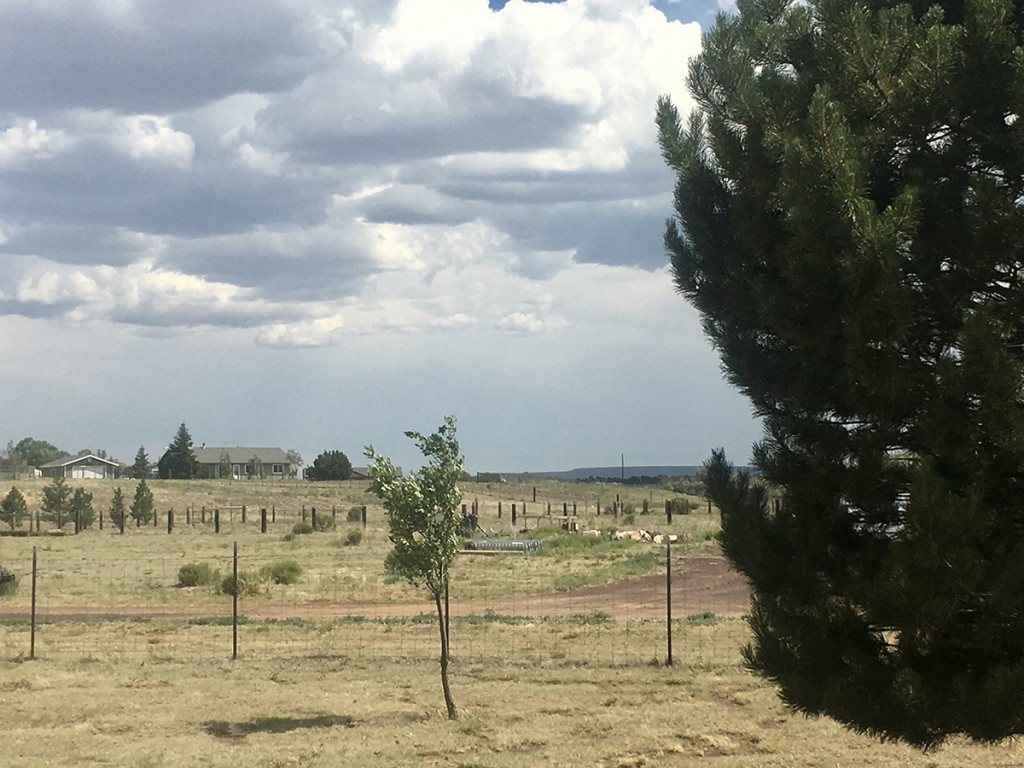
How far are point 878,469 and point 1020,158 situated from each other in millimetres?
2210

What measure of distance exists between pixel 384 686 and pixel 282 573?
1694 centimetres

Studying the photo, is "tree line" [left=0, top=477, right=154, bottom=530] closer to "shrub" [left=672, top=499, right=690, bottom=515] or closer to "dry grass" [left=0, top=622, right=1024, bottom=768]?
"shrub" [left=672, top=499, right=690, bottom=515]

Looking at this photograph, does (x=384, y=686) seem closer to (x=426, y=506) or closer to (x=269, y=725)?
(x=269, y=725)

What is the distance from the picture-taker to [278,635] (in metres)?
21.6

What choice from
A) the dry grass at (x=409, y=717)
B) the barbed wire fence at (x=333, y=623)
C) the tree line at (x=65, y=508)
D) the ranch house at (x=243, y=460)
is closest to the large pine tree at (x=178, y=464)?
the ranch house at (x=243, y=460)

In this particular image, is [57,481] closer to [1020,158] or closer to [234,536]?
[234,536]

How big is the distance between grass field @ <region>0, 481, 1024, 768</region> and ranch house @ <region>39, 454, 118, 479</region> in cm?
11675

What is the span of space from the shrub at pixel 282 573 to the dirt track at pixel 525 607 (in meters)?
3.76

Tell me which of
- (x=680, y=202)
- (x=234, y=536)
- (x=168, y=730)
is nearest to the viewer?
(x=680, y=202)

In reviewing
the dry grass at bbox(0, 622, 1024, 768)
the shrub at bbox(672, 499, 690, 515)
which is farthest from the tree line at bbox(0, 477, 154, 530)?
the dry grass at bbox(0, 622, 1024, 768)

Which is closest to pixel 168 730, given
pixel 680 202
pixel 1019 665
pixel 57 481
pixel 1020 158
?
pixel 680 202

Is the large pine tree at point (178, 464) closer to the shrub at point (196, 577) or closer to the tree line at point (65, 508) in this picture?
the tree line at point (65, 508)

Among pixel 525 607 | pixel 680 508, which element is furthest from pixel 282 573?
pixel 680 508

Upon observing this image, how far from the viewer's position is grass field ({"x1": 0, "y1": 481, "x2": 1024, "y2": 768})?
12.0m
